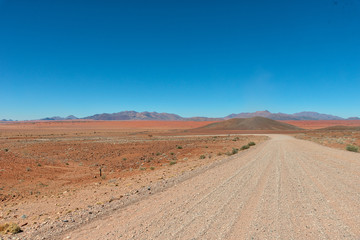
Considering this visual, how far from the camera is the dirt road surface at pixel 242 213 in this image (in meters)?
5.16

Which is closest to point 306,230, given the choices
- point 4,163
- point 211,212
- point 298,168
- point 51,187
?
point 211,212

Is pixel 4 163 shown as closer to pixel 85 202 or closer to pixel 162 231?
pixel 85 202

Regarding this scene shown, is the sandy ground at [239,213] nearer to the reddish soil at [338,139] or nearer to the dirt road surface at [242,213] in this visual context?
the dirt road surface at [242,213]

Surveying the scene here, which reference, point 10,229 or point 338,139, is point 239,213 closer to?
point 10,229

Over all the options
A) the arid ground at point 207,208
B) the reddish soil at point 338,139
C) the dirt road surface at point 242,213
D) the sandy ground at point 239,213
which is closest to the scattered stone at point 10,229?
the arid ground at point 207,208

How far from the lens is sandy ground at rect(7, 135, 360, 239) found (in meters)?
5.16

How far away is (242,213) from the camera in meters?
6.28

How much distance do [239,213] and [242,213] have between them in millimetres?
86

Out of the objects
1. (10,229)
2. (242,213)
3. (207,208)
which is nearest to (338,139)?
(242,213)

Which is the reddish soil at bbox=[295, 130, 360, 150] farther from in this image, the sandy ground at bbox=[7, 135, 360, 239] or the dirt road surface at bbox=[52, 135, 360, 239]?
the dirt road surface at bbox=[52, 135, 360, 239]

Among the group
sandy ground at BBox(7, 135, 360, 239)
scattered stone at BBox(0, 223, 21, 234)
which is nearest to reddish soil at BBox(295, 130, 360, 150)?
sandy ground at BBox(7, 135, 360, 239)

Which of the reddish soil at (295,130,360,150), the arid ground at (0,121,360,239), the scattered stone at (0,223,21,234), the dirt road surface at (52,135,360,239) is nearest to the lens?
the dirt road surface at (52,135,360,239)

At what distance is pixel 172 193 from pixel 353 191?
6.89m

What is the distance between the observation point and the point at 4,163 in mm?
18922
